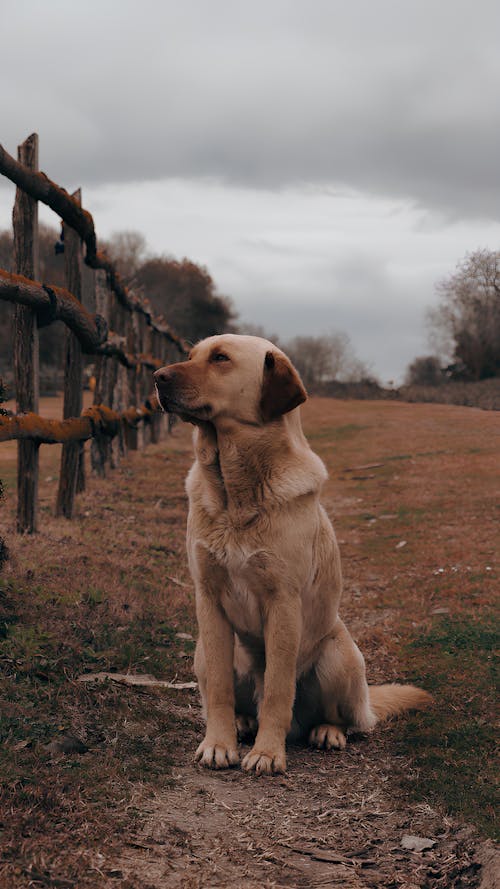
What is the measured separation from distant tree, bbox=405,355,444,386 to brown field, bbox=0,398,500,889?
21257 millimetres

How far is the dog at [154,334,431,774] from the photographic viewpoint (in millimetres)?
3855

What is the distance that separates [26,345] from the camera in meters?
7.57

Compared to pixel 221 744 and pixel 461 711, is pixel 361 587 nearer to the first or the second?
pixel 461 711

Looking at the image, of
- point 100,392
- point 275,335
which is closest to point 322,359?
point 275,335

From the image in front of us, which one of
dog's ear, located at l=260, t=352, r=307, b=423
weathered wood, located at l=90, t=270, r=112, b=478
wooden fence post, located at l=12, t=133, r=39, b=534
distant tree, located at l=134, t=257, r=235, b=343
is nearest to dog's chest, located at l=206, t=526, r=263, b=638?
dog's ear, located at l=260, t=352, r=307, b=423

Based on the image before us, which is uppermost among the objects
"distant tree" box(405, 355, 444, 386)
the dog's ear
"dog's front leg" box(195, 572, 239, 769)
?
"distant tree" box(405, 355, 444, 386)

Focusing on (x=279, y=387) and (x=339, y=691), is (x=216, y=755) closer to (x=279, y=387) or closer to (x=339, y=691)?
(x=339, y=691)

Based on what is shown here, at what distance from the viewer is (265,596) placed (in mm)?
3900

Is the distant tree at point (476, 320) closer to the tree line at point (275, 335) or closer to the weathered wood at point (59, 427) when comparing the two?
the tree line at point (275, 335)

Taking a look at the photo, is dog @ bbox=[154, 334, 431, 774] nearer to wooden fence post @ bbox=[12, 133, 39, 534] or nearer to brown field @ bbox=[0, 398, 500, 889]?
brown field @ bbox=[0, 398, 500, 889]

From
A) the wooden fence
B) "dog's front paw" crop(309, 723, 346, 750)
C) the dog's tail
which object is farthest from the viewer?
the wooden fence

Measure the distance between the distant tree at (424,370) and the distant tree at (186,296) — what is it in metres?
20.3

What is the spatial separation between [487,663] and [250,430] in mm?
2465

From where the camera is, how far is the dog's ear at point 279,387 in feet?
12.9
